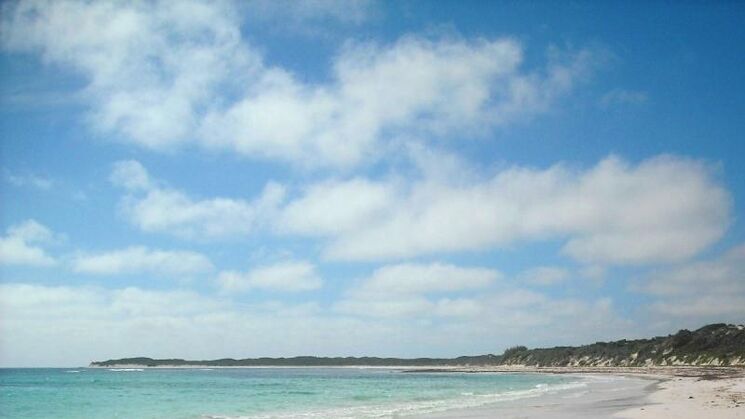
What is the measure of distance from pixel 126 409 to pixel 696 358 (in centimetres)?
8392

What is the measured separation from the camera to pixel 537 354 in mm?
161250

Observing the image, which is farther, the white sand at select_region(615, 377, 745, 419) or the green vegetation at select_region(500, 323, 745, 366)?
the green vegetation at select_region(500, 323, 745, 366)

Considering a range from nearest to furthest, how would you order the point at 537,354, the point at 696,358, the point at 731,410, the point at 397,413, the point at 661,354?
the point at 731,410 → the point at 397,413 → the point at 696,358 → the point at 661,354 → the point at 537,354

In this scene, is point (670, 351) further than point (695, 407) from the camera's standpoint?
Yes

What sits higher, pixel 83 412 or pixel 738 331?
pixel 738 331

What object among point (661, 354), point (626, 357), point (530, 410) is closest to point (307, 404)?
point (530, 410)

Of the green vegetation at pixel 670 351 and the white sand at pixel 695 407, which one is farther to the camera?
the green vegetation at pixel 670 351

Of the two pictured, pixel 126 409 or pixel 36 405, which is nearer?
pixel 126 409

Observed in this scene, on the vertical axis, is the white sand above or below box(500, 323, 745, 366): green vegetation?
below

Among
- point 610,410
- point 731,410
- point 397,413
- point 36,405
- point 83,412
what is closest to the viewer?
point 731,410

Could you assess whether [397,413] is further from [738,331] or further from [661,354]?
[661,354]

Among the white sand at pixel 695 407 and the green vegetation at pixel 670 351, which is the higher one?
the green vegetation at pixel 670 351

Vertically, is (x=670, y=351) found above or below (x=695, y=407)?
above

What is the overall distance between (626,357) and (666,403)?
97.2 m
